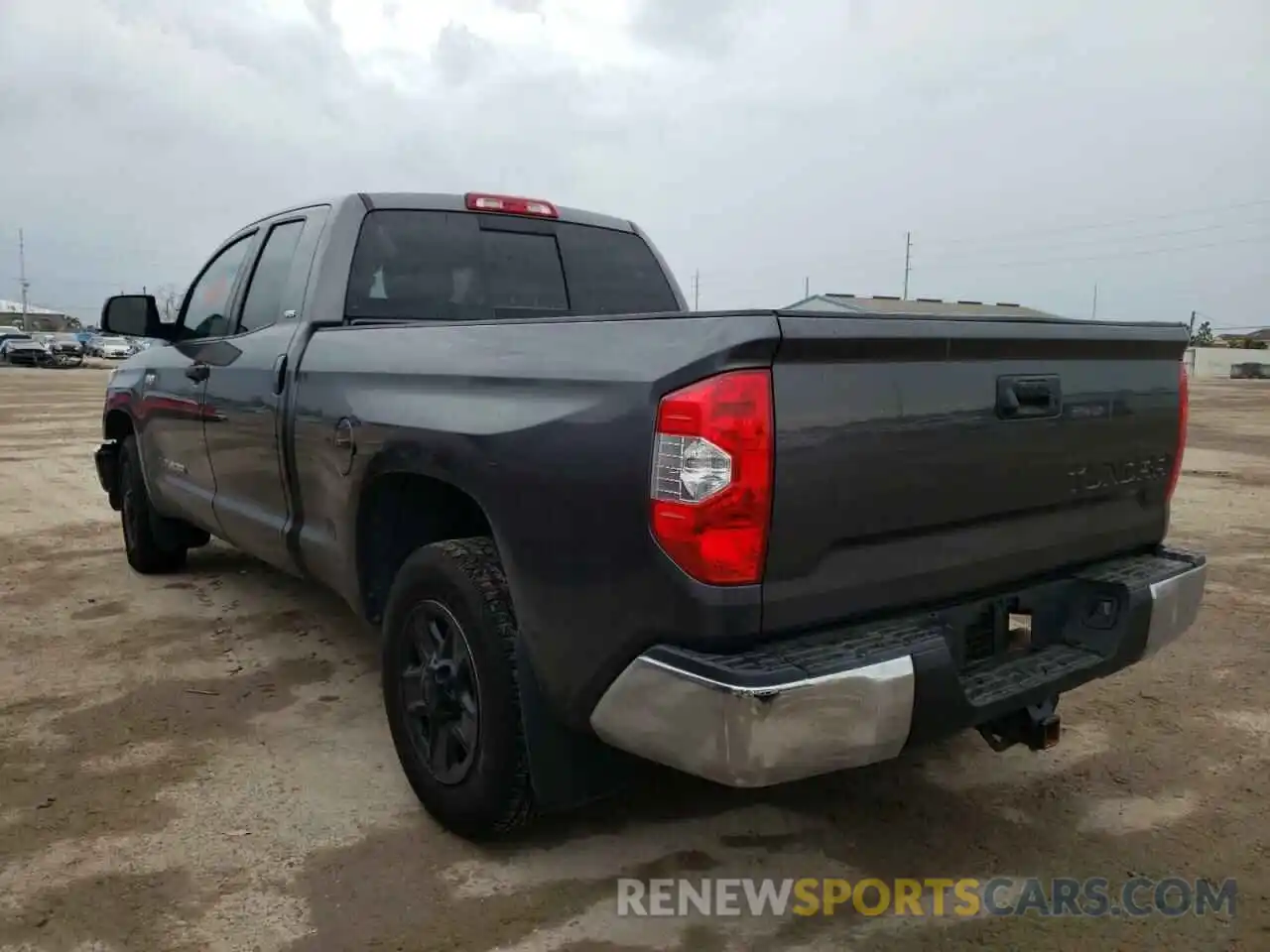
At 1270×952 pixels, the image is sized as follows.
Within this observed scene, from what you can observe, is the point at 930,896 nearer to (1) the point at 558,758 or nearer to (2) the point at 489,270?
(1) the point at 558,758


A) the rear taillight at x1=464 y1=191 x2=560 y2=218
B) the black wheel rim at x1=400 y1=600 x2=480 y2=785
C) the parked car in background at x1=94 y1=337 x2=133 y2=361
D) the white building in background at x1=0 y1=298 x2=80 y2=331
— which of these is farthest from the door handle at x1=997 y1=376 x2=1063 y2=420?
the white building in background at x1=0 y1=298 x2=80 y2=331

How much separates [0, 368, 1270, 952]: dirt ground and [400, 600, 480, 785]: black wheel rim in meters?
0.24

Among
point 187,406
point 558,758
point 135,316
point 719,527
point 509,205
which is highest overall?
point 509,205

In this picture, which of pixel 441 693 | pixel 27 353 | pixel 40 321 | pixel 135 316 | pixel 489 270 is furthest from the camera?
pixel 40 321

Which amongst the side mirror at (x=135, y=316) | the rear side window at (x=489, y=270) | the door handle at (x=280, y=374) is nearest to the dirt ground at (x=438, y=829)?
the door handle at (x=280, y=374)

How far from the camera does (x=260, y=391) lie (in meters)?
3.85

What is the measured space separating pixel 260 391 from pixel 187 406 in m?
1.05

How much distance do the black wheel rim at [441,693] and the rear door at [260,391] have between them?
42.9 inches

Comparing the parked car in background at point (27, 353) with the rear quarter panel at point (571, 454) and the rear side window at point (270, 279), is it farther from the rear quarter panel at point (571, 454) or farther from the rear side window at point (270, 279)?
the rear quarter panel at point (571, 454)

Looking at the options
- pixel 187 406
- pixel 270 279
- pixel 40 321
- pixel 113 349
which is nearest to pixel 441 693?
pixel 270 279

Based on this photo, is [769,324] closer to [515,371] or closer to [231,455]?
[515,371]

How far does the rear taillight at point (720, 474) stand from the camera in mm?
2070

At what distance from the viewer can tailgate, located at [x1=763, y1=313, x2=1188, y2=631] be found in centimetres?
215

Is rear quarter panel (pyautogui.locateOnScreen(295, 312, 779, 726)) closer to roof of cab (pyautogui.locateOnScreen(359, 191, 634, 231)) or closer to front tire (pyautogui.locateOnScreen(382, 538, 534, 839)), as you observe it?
front tire (pyautogui.locateOnScreen(382, 538, 534, 839))
